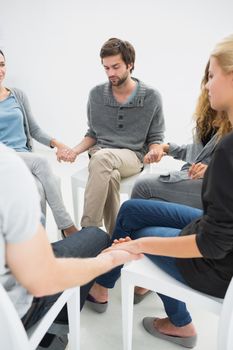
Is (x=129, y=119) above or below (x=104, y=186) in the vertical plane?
above

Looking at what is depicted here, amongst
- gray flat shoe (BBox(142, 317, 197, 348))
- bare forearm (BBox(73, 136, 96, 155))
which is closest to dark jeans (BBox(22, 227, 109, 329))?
gray flat shoe (BBox(142, 317, 197, 348))

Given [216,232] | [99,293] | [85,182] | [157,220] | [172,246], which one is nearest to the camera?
[216,232]

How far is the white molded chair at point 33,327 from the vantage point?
70cm

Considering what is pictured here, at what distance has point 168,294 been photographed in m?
1.08

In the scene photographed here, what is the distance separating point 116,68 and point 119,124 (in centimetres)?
33

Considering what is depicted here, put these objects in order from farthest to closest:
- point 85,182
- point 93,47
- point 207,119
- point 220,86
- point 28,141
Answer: point 93,47
point 28,141
point 85,182
point 207,119
point 220,86

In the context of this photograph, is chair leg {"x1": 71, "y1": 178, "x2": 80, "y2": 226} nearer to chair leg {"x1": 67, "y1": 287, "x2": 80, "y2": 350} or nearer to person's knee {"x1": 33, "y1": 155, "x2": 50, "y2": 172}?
person's knee {"x1": 33, "y1": 155, "x2": 50, "y2": 172}

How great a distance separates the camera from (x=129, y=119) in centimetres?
209

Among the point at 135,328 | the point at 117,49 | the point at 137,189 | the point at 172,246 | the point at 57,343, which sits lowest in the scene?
the point at 135,328

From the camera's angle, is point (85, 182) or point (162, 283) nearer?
point (162, 283)

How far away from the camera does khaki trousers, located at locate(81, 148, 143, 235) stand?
1.80 meters

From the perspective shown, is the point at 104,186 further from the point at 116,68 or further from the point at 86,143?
the point at 116,68

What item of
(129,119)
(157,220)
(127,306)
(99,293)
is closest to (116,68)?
(129,119)

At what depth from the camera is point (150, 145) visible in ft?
6.95
